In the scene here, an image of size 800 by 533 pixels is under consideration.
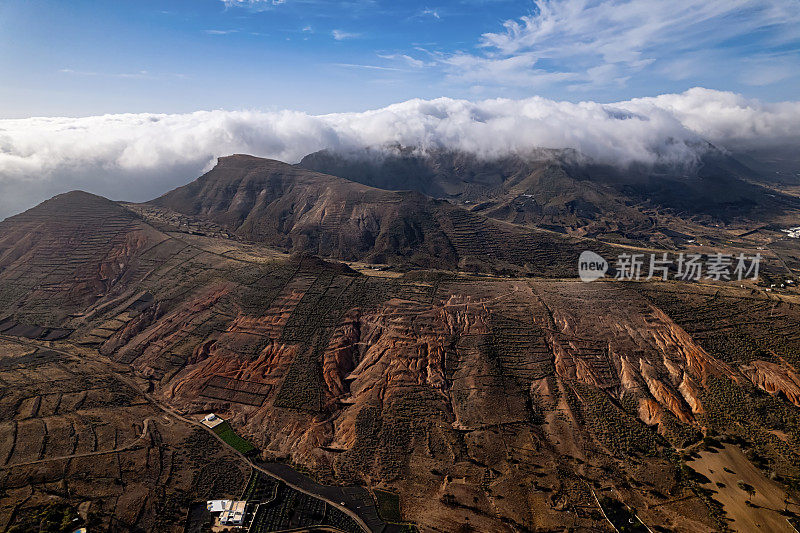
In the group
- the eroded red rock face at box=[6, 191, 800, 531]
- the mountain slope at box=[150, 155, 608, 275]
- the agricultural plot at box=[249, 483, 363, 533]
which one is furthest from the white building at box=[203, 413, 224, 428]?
the mountain slope at box=[150, 155, 608, 275]

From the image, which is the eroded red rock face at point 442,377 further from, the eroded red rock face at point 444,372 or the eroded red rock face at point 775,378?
the eroded red rock face at point 775,378

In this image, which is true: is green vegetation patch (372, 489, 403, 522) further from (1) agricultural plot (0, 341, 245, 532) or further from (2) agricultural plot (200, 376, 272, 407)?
(2) agricultural plot (200, 376, 272, 407)

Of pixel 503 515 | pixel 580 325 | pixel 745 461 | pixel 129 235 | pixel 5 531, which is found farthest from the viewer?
pixel 129 235

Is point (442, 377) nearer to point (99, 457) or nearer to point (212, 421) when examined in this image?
point (212, 421)

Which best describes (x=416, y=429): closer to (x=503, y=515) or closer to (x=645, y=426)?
(x=503, y=515)

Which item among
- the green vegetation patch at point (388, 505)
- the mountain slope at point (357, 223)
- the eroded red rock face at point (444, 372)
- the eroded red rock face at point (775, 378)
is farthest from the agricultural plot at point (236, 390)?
the eroded red rock face at point (775, 378)

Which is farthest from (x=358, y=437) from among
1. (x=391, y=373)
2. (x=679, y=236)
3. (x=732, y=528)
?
(x=679, y=236)
